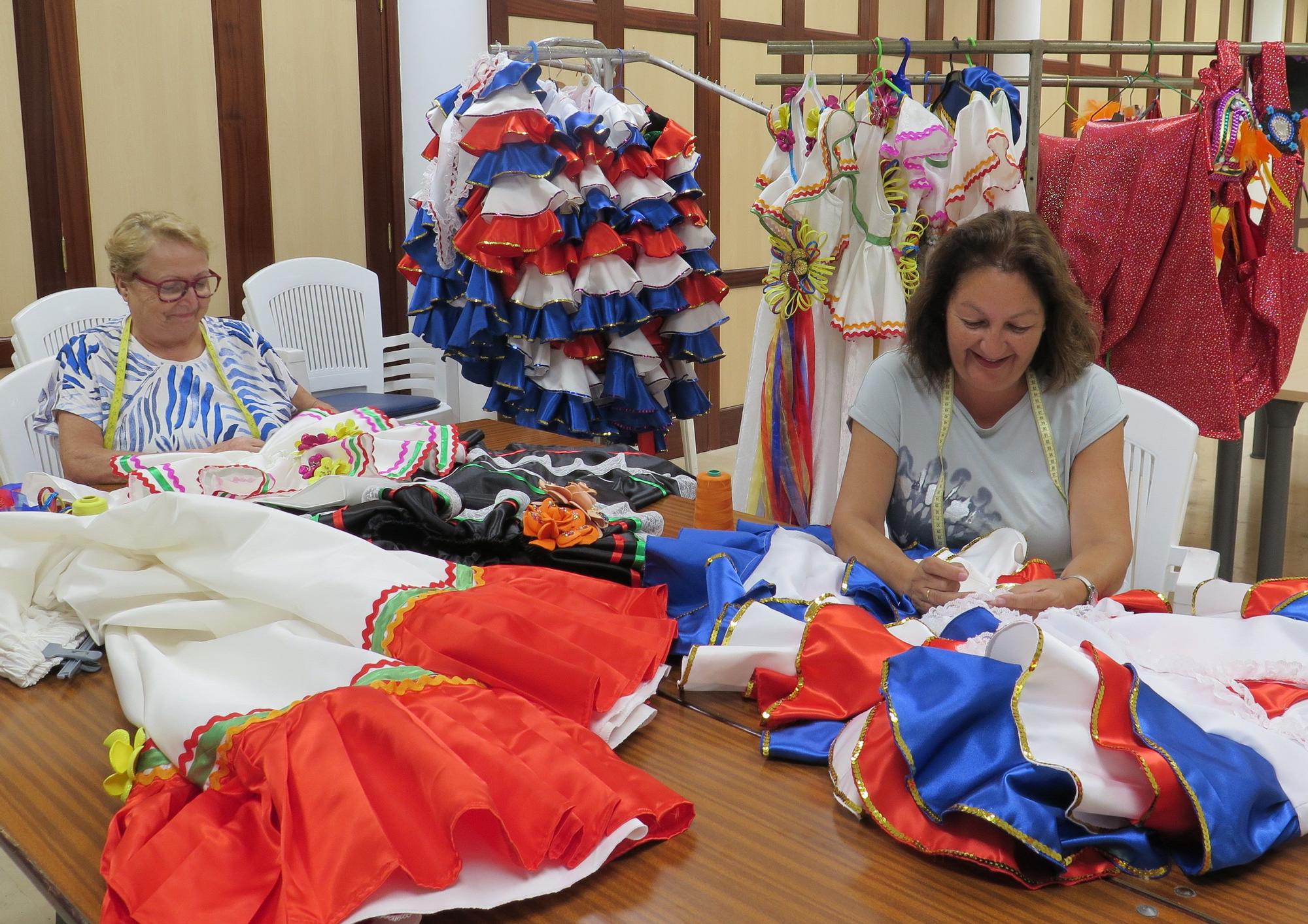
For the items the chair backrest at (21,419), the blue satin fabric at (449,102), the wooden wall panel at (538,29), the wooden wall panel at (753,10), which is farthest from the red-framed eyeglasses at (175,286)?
the wooden wall panel at (753,10)

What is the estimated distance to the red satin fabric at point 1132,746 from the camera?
3.42 feet

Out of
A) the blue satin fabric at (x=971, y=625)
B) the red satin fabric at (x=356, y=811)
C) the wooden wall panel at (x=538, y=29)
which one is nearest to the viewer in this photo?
the red satin fabric at (x=356, y=811)

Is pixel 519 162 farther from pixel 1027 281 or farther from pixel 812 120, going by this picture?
pixel 1027 281

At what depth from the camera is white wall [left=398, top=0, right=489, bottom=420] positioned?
4.58m

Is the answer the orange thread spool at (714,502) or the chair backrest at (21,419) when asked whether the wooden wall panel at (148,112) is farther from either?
the orange thread spool at (714,502)

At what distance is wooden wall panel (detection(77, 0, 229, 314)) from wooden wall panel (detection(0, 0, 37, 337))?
22cm

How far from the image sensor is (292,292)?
4340 mm

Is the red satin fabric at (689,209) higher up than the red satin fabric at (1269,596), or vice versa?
the red satin fabric at (689,209)

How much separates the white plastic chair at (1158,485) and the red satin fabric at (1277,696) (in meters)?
0.81

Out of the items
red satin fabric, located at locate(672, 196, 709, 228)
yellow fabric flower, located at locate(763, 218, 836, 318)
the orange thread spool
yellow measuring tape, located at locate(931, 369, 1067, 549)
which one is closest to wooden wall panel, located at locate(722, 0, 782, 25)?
red satin fabric, located at locate(672, 196, 709, 228)

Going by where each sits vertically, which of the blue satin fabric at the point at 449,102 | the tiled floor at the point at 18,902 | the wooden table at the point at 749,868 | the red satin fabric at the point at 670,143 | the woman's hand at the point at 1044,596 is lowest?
the tiled floor at the point at 18,902

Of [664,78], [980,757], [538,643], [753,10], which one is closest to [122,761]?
[538,643]

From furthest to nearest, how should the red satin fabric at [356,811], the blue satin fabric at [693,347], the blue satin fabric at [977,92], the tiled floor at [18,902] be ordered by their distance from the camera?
the blue satin fabric at [693,347]
the blue satin fabric at [977,92]
the tiled floor at [18,902]
the red satin fabric at [356,811]

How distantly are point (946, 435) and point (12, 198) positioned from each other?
3.27 metres
